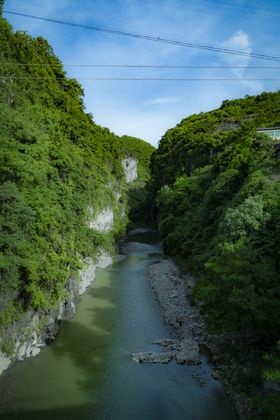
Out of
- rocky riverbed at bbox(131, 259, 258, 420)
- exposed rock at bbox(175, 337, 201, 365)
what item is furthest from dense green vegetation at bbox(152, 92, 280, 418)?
exposed rock at bbox(175, 337, 201, 365)

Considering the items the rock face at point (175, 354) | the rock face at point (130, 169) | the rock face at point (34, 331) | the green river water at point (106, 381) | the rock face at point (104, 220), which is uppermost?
the rock face at point (130, 169)

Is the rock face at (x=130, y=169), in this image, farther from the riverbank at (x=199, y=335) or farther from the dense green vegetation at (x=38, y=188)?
the riverbank at (x=199, y=335)

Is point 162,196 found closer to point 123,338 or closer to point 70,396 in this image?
point 123,338

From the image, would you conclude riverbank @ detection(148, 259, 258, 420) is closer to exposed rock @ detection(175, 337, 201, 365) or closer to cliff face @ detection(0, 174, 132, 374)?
exposed rock @ detection(175, 337, 201, 365)

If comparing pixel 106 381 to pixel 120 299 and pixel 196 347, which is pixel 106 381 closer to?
pixel 196 347

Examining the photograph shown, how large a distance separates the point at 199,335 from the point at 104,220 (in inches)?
814

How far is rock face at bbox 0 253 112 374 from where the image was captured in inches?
517

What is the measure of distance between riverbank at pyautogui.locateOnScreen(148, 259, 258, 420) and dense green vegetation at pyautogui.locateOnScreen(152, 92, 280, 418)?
111 cm

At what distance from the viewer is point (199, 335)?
16.4m

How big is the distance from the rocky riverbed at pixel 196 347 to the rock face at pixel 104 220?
38.1 feet

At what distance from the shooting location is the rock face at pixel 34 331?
13.1 meters

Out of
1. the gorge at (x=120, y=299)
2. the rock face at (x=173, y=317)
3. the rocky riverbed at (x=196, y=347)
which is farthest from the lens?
the rock face at (x=173, y=317)

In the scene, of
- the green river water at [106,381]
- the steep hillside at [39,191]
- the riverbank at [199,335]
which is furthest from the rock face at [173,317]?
the steep hillside at [39,191]

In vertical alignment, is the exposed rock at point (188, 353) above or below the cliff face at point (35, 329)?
below
